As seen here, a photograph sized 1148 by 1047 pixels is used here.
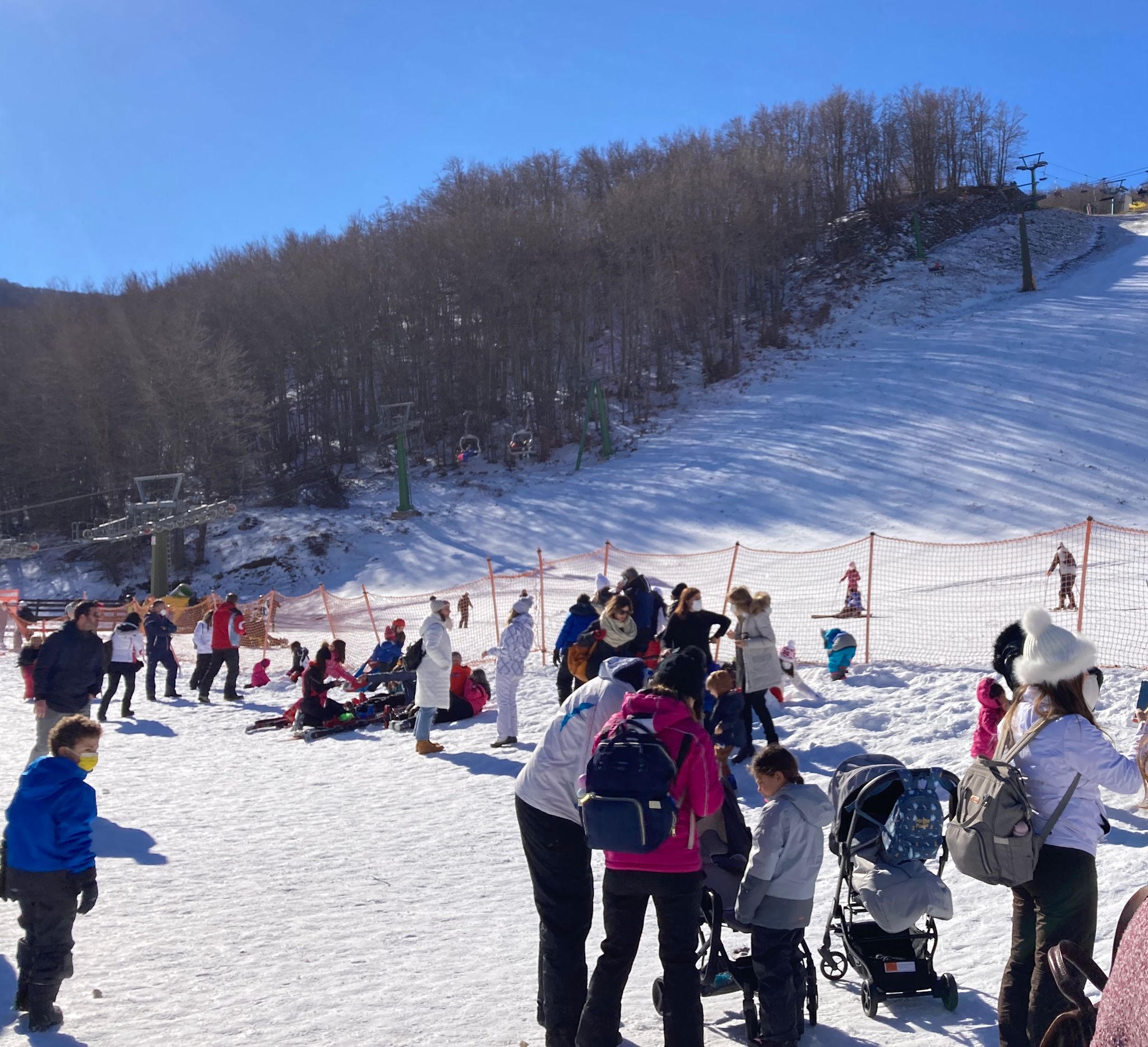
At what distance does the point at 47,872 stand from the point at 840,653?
27.7ft

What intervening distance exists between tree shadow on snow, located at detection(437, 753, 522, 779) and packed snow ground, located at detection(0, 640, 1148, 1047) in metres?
0.04

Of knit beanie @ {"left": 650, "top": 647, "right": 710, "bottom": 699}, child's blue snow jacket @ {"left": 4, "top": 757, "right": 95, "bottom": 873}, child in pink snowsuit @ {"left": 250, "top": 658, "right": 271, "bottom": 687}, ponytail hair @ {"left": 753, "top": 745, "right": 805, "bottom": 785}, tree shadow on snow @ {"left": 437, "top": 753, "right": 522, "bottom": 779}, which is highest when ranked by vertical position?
knit beanie @ {"left": 650, "top": 647, "right": 710, "bottom": 699}

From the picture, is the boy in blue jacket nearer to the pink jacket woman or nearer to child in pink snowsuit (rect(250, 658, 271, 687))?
the pink jacket woman

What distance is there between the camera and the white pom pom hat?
360 centimetres

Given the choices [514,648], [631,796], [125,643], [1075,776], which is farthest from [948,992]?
[125,643]

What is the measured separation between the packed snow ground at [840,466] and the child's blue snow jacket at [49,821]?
24726 millimetres

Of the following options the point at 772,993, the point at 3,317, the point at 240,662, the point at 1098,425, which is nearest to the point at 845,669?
the point at 772,993

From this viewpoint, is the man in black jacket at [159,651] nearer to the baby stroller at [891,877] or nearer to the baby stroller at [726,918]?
the baby stroller at [726,918]

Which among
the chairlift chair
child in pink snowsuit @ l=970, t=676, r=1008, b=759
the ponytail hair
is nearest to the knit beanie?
the ponytail hair

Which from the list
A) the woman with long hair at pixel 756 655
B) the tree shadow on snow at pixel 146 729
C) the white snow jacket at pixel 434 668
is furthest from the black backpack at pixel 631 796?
the tree shadow on snow at pixel 146 729

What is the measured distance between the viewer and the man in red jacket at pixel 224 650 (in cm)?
1519

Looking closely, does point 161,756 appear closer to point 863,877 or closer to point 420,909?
point 420,909

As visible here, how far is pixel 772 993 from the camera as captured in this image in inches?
161

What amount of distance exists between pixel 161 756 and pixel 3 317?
171 ft
